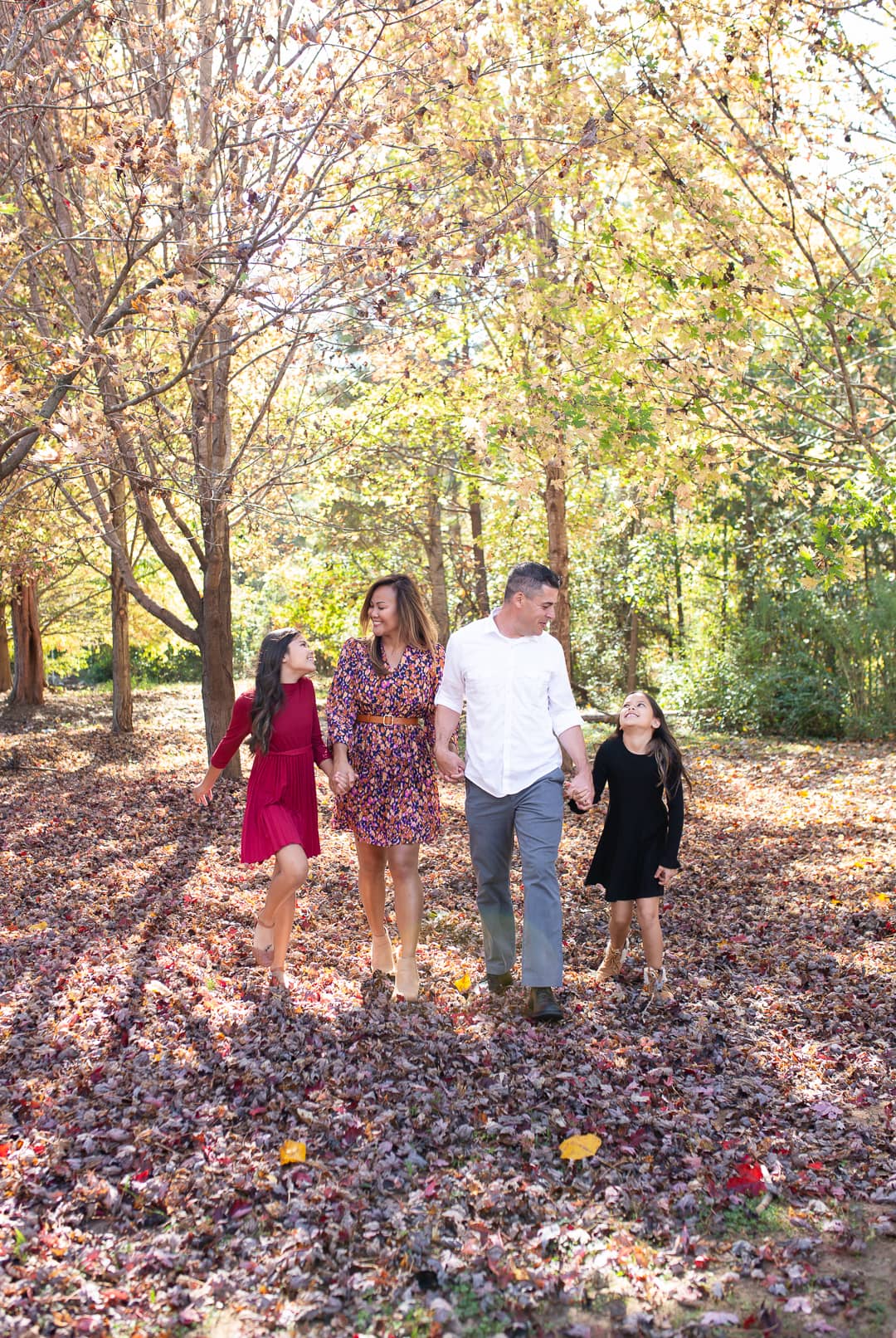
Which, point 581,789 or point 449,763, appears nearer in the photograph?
point 581,789

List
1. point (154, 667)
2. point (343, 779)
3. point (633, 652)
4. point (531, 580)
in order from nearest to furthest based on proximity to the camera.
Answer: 1. point (531, 580)
2. point (343, 779)
3. point (633, 652)
4. point (154, 667)

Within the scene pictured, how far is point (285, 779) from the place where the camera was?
5.61m

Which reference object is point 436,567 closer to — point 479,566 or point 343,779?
point 479,566

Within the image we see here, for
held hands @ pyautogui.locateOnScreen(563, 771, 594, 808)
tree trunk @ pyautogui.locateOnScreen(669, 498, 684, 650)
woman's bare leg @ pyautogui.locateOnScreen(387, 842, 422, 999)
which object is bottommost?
woman's bare leg @ pyautogui.locateOnScreen(387, 842, 422, 999)

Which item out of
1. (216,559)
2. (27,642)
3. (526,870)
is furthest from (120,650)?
(526,870)

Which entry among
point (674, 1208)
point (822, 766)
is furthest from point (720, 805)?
point (674, 1208)

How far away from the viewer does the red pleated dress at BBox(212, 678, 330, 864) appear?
5551mm

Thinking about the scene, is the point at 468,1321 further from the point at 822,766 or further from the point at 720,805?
the point at 822,766

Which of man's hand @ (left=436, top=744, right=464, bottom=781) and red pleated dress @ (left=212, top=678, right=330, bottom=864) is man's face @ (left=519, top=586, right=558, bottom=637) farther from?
red pleated dress @ (left=212, top=678, right=330, bottom=864)

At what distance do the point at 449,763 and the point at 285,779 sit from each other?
0.90 meters

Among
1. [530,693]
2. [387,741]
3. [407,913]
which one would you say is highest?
[530,693]

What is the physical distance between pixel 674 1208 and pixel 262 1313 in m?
1.34

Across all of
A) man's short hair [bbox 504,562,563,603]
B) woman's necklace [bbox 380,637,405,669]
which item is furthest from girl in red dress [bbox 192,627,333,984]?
man's short hair [bbox 504,562,563,603]

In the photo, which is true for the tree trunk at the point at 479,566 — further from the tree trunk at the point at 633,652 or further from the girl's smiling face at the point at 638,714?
the girl's smiling face at the point at 638,714
